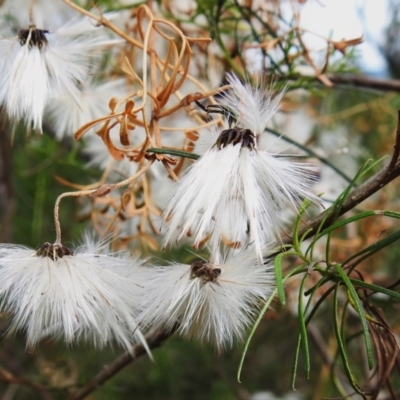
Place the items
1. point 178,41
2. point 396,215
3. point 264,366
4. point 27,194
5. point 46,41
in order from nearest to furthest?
point 396,215, point 46,41, point 178,41, point 27,194, point 264,366

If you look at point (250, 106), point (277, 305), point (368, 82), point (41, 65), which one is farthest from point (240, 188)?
point (277, 305)

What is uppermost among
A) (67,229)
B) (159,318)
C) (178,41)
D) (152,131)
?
(178,41)

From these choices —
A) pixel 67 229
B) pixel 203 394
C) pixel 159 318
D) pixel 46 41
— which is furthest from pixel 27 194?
pixel 159 318

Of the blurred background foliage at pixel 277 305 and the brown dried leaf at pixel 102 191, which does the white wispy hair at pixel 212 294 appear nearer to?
the brown dried leaf at pixel 102 191

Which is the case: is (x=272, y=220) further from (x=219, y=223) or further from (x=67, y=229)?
(x=67, y=229)

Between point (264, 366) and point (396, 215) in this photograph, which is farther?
point (264, 366)

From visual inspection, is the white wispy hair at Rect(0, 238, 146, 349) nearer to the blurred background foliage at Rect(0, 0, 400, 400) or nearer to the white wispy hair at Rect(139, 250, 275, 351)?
the white wispy hair at Rect(139, 250, 275, 351)

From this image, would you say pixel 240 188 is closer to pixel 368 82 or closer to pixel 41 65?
pixel 41 65

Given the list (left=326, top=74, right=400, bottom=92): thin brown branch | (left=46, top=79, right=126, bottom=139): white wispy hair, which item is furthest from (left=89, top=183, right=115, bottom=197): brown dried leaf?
(left=326, top=74, right=400, bottom=92): thin brown branch
